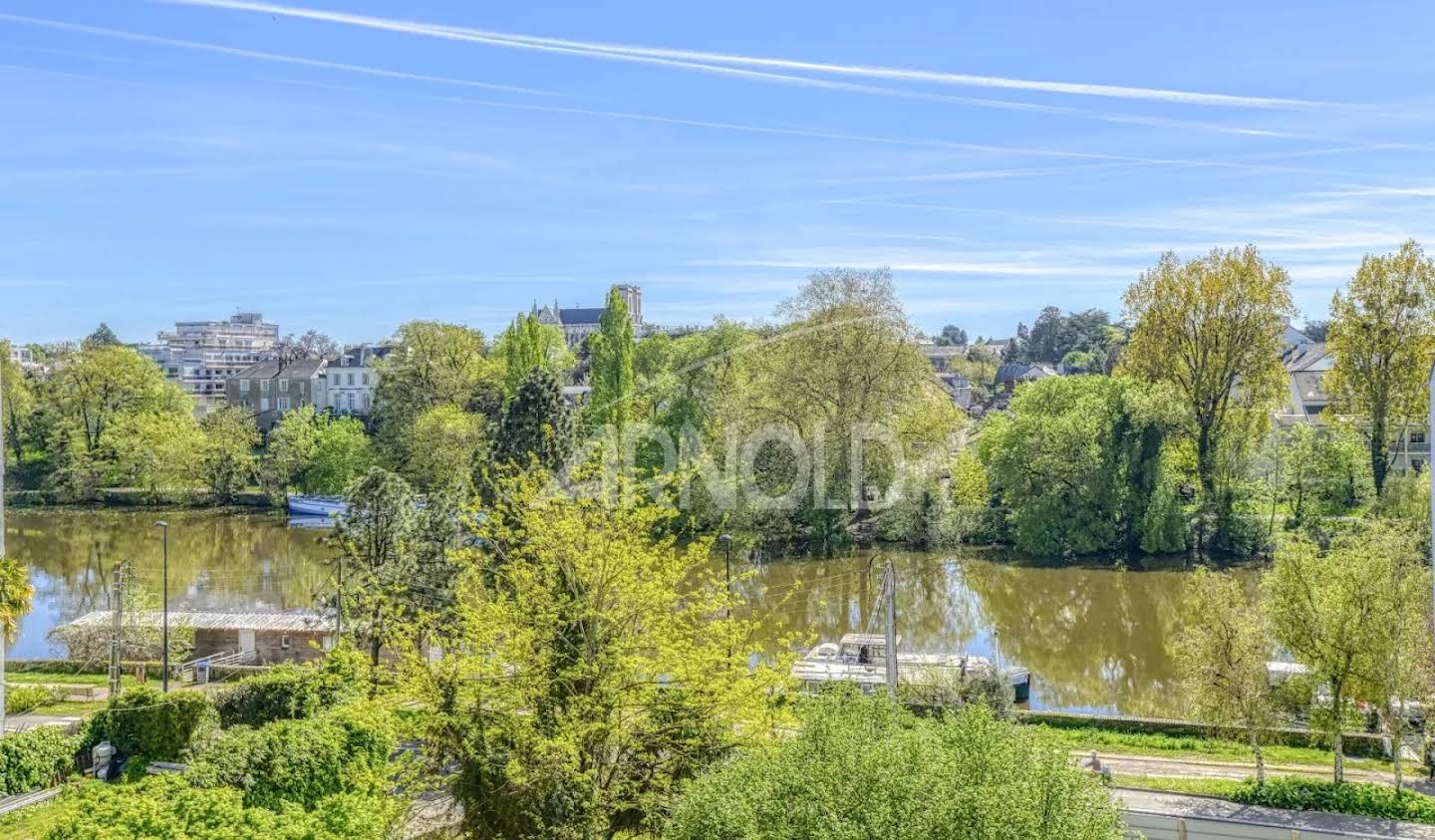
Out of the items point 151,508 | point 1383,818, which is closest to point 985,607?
point 1383,818

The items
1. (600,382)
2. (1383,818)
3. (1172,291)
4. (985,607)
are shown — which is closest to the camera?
(1383,818)

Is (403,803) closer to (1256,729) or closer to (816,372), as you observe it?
(1256,729)

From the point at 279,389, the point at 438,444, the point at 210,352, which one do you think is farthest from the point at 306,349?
the point at 438,444

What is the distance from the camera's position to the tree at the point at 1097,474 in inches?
1505

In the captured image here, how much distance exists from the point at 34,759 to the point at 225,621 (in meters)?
9.70

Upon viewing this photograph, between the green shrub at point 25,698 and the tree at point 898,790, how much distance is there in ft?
58.6

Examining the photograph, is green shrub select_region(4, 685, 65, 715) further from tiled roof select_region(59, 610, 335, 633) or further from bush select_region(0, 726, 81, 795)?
bush select_region(0, 726, 81, 795)

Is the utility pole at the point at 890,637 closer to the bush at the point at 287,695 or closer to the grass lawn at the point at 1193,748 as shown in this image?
the grass lawn at the point at 1193,748

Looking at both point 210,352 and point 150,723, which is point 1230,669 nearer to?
point 150,723

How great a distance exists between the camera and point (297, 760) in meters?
14.9

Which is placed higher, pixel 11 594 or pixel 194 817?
pixel 11 594

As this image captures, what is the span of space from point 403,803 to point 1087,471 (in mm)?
31253

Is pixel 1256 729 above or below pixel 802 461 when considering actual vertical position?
below

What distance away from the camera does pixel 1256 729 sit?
56.6 feet
